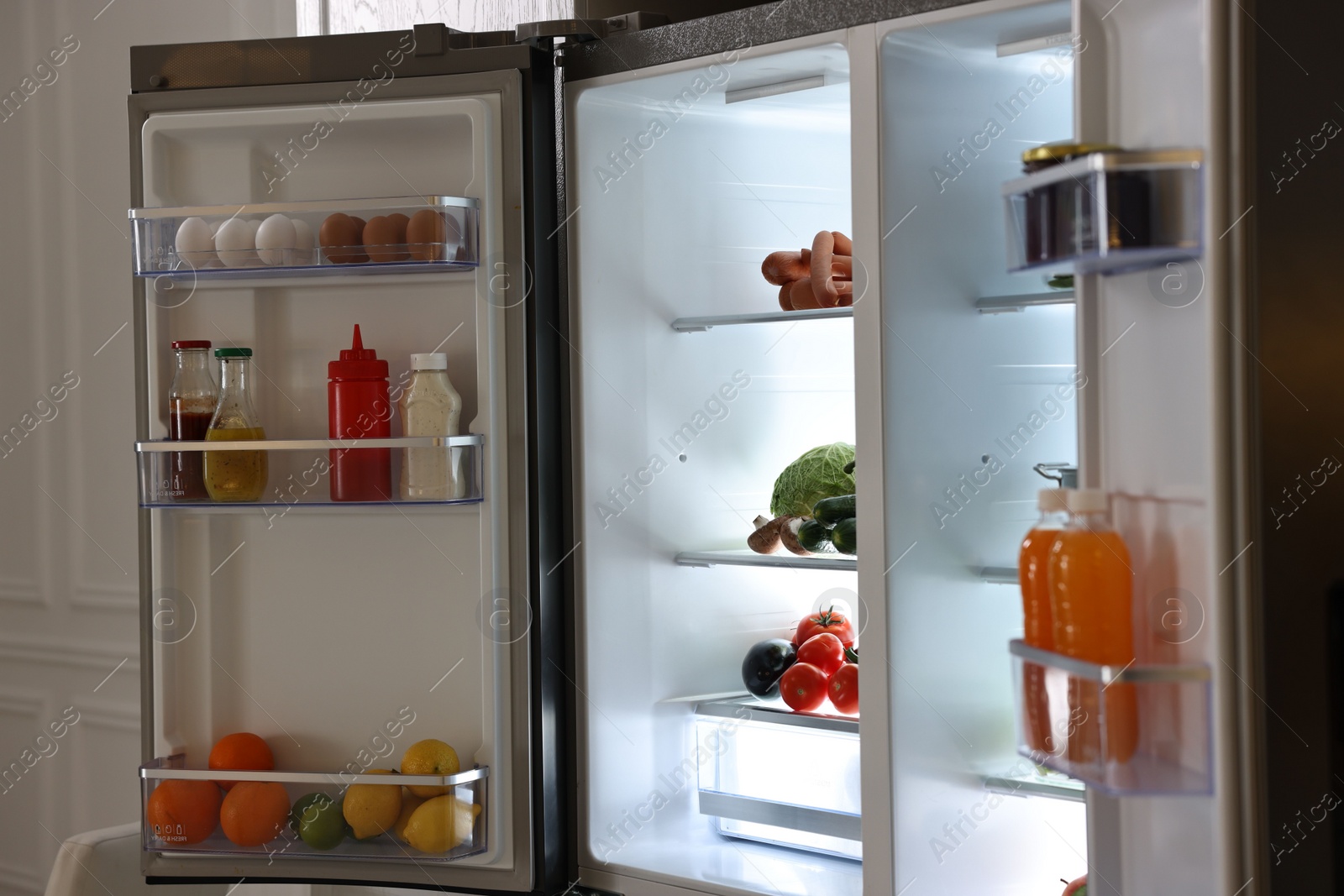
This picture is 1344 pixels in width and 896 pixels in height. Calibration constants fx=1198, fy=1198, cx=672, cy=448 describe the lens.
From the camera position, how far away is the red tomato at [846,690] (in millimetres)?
1854

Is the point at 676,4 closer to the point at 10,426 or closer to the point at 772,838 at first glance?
the point at 772,838

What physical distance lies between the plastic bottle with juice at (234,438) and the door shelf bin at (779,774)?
2.57 feet

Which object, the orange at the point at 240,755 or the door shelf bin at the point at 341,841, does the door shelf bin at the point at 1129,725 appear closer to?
the door shelf bin at the point at 341,841

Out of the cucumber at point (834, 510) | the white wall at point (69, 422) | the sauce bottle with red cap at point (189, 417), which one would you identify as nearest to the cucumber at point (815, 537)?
the cucumber at point (834, 510)

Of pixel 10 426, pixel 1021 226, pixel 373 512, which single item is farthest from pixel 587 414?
pixel 10 426

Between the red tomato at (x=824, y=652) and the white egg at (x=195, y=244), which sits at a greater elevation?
the white egg at (x=195, y=244)

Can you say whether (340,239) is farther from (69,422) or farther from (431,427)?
(69,422)

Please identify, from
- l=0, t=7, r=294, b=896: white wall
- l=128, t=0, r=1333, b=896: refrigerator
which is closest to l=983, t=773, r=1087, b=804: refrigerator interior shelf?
l=128, t=0, r=1333, b=896: refrigerator

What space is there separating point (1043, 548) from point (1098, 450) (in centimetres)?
10

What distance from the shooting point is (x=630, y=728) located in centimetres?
186

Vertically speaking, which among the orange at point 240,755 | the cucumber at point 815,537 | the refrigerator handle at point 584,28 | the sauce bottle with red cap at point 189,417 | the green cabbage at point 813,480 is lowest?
the orange at point 240,755

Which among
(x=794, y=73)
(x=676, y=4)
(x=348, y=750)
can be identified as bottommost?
(x=348, y=750)

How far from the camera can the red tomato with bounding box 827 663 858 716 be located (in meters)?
1.85

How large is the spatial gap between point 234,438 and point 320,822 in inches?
22.0
